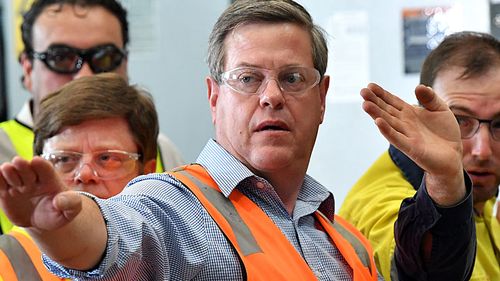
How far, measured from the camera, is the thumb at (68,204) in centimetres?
108

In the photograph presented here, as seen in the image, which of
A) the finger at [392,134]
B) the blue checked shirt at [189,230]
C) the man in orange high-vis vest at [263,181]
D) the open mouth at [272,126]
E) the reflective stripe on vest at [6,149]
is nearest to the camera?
the blue checked shirt at [189,230]

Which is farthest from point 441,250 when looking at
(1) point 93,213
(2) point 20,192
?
(2) point 20,192

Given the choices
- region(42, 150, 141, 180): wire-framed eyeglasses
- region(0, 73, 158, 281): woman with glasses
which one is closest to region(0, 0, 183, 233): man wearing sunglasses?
region(0, 73, 158, 281): woman with glasses

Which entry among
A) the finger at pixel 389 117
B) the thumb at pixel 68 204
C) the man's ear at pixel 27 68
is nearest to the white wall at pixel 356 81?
the man's ear at pixel 27 68

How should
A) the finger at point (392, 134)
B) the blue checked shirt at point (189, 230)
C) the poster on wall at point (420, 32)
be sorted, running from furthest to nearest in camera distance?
the poster on wall at point (420, 32), the finger at point (392, 134), the blue checked shirt at point (189, 230)

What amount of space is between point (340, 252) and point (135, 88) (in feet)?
2.25

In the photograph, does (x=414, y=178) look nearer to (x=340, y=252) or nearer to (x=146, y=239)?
(x=340, y=252)

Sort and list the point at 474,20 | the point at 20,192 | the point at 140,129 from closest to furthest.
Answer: the point at 20,192 → the point at 140,129 → the point at 474,20

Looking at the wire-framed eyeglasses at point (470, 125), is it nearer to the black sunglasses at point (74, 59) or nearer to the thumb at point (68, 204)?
the black sunglasses at point (74, 59)

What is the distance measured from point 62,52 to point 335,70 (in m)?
1.10

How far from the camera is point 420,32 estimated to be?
3111 millimetres

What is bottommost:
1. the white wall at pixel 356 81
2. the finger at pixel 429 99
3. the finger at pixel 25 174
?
the white wall at pixel 356 81

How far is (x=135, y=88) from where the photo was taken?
2.10 meters

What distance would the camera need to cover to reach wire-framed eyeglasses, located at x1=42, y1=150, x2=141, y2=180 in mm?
1842
